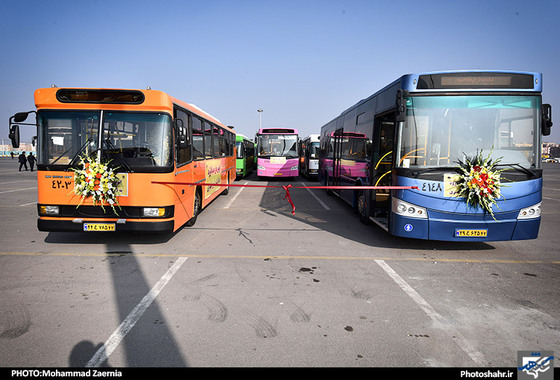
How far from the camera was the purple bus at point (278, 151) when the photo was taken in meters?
20.5

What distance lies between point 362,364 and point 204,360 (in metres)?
1.37

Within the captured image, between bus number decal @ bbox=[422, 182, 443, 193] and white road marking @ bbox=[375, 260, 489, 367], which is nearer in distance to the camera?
white road marking @ bbox=[375, 260, 489, 367]

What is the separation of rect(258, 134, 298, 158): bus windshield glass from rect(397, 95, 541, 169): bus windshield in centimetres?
1478

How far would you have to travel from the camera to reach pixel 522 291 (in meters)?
4.63

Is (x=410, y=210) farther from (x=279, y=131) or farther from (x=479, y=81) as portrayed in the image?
(x=279, y=131)

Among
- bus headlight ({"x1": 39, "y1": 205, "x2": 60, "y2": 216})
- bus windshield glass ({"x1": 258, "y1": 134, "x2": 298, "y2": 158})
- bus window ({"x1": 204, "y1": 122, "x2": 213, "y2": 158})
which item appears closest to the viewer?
bus headlight ({"x1": 39, "y1": 205, "x2": 60, "y2": 216})

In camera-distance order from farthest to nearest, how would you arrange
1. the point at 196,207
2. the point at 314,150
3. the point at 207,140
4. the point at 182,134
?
1. the point at 314,150
2. the point at 207,140
3. the point at 196,207
4. the point at 182,134

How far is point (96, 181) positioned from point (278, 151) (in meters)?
15.1

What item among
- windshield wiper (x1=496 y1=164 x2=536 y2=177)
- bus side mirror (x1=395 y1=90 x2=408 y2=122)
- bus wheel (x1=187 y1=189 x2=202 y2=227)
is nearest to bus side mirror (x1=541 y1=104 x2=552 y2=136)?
windshield wiper (x1=496 y1=164 x2=536 y2=177)

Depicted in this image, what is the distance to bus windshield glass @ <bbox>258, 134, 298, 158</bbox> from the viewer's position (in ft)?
67.4

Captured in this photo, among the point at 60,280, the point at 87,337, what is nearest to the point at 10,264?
the point at 60,280

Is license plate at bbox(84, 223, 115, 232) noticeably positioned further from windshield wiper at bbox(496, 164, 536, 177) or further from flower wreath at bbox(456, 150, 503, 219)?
windshield wiper at bbox(496, 164, 536, 177)

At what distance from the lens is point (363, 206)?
8.95 meters

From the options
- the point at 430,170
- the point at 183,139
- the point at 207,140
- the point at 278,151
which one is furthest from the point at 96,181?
the point at 278,151
